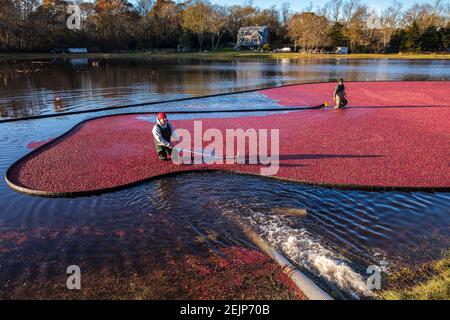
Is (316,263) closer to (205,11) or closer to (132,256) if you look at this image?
(132,256)

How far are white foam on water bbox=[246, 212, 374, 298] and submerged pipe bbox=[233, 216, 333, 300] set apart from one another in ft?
0.55

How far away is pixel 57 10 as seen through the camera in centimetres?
8675

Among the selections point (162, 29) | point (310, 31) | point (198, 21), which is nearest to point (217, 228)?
point (310, 31)

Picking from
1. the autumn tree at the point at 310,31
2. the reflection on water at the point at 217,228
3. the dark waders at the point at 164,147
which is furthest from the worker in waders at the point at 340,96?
the autumn tree at the point at 310,31

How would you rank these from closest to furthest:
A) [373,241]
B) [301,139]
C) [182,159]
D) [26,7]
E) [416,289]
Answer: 1. [416,289]
2. [373,241]
3. [182,159]
4. [301,139]
5. [26,7]

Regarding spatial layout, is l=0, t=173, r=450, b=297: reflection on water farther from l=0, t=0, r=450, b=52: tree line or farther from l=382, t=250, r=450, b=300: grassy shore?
l=0, t=0, r=450, b=52: tree line

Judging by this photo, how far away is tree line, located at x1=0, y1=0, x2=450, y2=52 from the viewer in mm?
79812

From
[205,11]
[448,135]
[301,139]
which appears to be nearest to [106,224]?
[301,139]

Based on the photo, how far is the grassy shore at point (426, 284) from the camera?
464 cm

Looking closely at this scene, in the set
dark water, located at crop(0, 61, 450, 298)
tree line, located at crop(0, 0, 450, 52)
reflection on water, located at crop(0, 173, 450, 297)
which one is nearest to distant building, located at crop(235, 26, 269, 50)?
tree line, located at crop(0, 0, 450, 52)

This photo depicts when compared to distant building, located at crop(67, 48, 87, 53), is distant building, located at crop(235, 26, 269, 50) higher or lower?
higher

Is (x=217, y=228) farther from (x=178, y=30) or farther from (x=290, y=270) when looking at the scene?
(x=178, y=30)

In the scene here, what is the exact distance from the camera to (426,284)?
517 centimetres

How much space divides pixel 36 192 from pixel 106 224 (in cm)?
268
